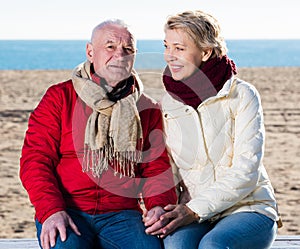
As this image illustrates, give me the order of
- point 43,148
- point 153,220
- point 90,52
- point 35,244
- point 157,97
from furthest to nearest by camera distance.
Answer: point 35,244
point 157,97
point 90,52
point 43,148
point 153,220

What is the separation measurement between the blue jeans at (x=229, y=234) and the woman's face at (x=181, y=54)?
25.1 inches

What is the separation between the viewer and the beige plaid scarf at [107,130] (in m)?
2.73

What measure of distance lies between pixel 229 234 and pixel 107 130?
2.22 feet

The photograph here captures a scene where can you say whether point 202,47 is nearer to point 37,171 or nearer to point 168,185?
point 168,185

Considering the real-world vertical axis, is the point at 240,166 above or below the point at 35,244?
above

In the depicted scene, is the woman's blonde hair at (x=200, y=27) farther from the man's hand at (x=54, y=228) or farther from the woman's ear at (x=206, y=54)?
the man's hand at (x=54, y=228)

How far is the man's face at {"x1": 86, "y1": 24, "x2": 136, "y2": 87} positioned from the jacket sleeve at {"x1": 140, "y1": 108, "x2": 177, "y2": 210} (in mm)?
229

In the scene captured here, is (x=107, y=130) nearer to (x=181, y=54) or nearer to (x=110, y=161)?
(x=110, y=161)

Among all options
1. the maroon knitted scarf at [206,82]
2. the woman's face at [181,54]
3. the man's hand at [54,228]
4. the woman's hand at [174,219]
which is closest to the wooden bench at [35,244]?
the man's hand at [54,228]

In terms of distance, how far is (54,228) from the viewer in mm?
2518

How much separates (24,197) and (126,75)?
4072mm

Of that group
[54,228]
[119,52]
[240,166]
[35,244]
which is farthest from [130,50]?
[35,244]

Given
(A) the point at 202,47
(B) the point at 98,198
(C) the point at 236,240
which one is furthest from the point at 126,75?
(C) the point at 236,240

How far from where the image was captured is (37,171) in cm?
269
